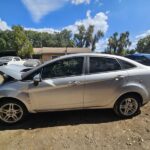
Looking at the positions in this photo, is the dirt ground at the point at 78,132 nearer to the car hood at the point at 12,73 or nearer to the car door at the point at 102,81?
the car door at the point at 102,81

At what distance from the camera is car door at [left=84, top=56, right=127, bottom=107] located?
17.0 ft

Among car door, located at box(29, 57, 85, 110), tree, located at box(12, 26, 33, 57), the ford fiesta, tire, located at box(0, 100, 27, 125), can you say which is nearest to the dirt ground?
tire, located at box(0, 100, 27, 125)

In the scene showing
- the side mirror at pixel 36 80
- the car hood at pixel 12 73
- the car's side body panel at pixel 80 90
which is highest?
the car hood at pixel 12 73

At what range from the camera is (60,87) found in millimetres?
5090

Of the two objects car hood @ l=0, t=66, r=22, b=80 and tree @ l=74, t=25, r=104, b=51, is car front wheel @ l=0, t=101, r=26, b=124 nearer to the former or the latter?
car hood @ l=0, t=66, r=22, b=80

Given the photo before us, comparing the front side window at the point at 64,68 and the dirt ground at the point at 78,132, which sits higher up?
the front side window at the point at 64,68

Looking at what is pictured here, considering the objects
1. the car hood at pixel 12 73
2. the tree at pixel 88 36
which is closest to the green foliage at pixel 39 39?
the tree at pixel 88 36

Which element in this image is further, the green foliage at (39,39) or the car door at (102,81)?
the green foliage at (39,39)

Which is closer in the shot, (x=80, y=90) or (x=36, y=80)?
(x=36, y=80)

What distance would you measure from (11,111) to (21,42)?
4069 cm

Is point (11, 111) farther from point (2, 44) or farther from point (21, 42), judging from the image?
point (2, 44)

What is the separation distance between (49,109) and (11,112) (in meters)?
0.90

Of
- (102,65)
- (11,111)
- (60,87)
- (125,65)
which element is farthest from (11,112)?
(125,65)

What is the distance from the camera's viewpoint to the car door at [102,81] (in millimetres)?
5191
